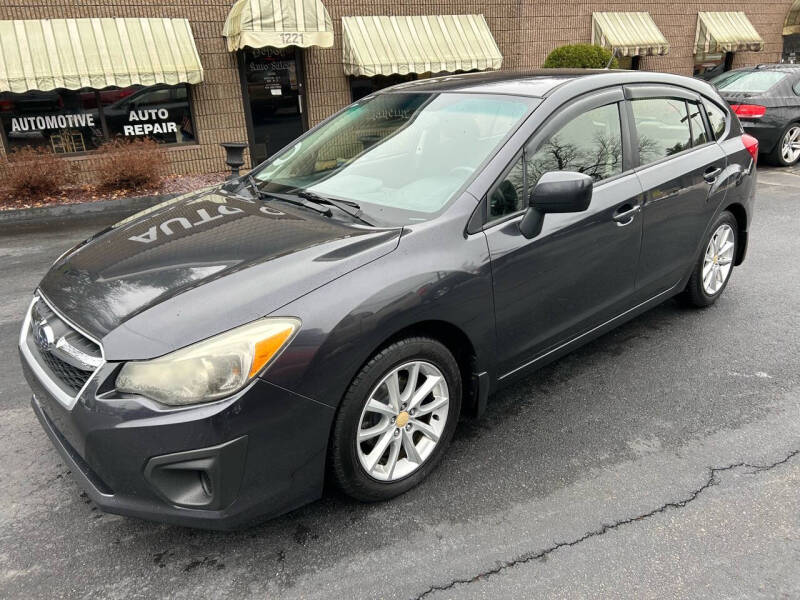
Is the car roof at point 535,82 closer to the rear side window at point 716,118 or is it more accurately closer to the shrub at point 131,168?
the rear side window at point 716,118

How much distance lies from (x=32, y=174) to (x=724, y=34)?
16.4 metres

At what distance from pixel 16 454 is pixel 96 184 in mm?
7982

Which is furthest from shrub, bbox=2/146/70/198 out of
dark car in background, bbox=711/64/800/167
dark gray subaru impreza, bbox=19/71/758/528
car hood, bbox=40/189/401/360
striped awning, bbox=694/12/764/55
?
striped awning, bbox=694/12/764/55

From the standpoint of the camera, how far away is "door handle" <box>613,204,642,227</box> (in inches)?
131

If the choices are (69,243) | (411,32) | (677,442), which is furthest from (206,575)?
(411,32)

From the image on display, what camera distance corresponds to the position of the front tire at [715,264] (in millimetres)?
4270

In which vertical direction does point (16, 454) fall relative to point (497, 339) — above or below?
below

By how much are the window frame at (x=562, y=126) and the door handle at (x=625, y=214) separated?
0.17 m

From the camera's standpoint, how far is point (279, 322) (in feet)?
7.14

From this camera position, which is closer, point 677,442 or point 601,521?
point 601,521

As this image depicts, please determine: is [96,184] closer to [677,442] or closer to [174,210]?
[174,210]

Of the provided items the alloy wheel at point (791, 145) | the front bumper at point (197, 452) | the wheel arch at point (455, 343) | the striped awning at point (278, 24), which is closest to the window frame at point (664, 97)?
the wheel arch at point (455, 343)

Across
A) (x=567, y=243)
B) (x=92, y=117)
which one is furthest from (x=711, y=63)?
(x=567, y=243)

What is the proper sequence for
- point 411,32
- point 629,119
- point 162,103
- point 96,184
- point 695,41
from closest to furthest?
1. point 629,119
2. point 96,184
3. point 162,103
4. point 411,32
5. point 695,41
